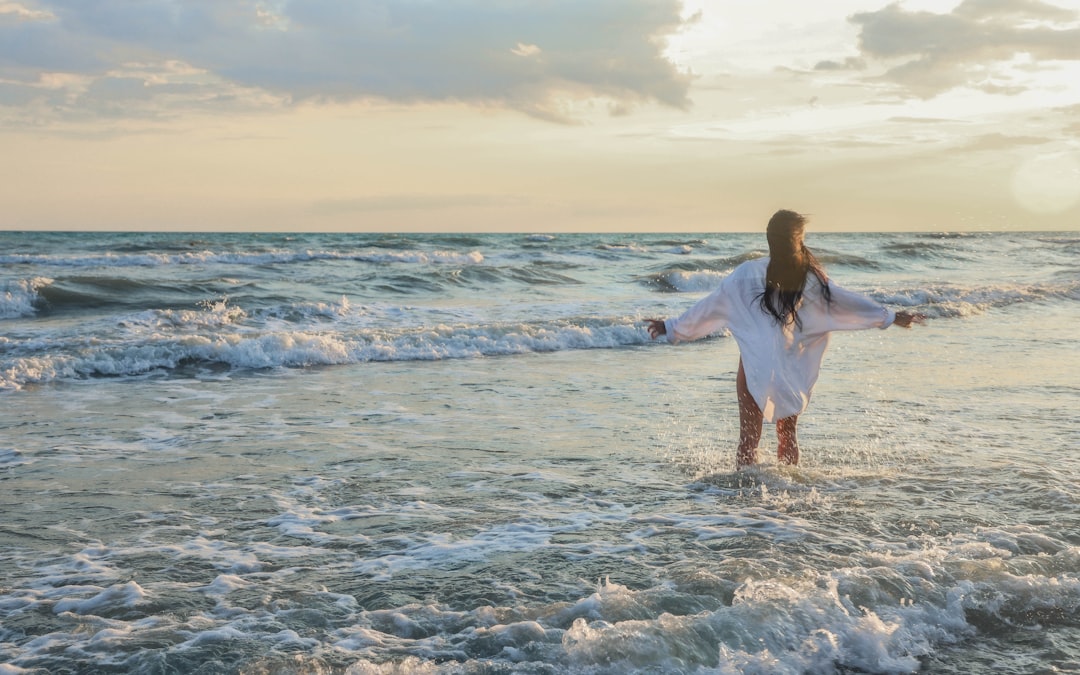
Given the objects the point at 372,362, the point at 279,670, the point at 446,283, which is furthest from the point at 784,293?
the point at 446,283

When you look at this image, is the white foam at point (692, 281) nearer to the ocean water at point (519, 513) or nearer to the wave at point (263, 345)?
the wave at point (263, 345)

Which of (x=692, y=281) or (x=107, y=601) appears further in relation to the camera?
(x=692, y=281)

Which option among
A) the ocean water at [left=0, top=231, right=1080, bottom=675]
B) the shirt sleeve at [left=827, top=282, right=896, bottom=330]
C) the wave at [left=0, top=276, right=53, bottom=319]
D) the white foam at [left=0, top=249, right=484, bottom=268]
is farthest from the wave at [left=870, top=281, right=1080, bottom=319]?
the white foam at [left=0, top=249, right=484, bottom=268]

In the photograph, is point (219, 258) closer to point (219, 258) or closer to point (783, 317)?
point (219, 258)

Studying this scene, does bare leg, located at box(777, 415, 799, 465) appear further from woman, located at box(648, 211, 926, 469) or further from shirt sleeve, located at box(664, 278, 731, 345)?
shirt sleeve, located at box(664, 278, 731, 345)

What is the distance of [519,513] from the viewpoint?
5684 millimetres

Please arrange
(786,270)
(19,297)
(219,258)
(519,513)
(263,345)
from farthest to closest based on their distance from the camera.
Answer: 1. (219,258)
2. (19,297)
3. (263,345)
4. (786,270)
5. (519,513)

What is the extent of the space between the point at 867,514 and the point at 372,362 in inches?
340

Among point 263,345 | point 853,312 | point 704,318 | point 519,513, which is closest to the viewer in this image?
point 519,513

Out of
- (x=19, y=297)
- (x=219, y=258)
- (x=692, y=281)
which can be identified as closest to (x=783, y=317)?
(x=19, y=297)

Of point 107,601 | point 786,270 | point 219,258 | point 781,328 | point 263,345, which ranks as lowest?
point 107,601

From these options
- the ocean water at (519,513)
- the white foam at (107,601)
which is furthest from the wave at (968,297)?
the white foam at (107,601)

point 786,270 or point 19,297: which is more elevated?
point 786,270

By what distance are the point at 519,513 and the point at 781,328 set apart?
2.13 meters
